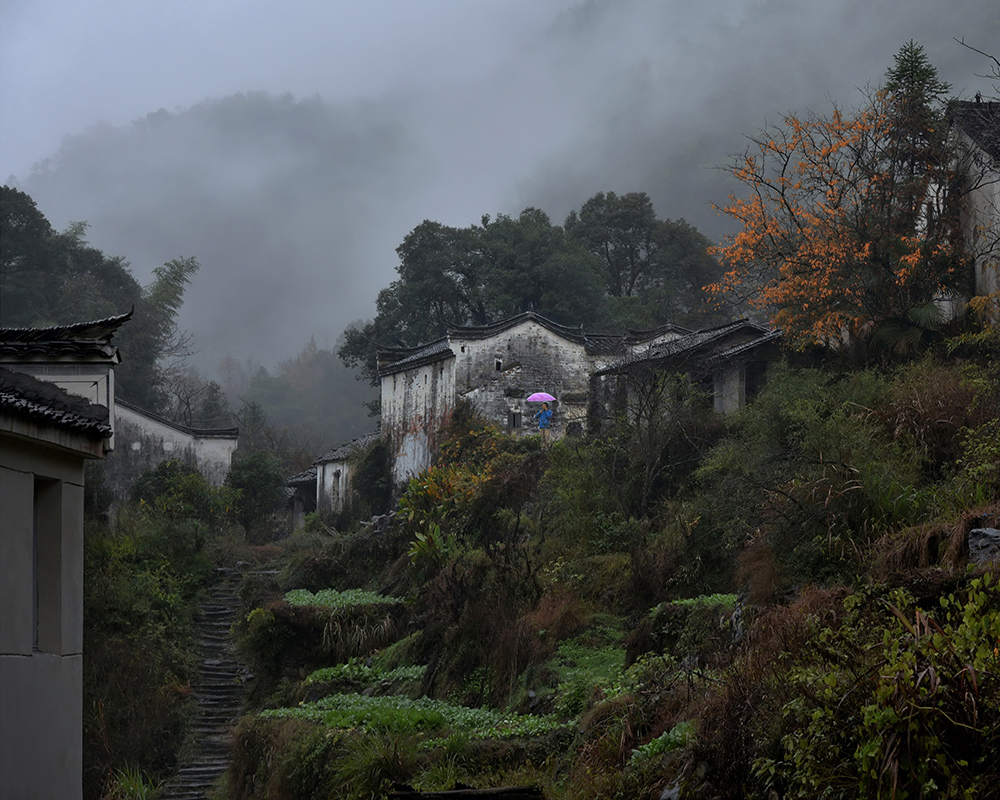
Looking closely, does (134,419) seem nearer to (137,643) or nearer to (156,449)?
(156,449)

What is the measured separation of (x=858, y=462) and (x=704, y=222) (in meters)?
66.2

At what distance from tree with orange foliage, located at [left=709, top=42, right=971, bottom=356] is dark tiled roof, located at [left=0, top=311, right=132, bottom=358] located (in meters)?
15.3

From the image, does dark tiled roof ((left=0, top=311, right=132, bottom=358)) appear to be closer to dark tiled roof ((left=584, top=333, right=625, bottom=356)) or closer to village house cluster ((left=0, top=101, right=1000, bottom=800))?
village house cluster ((left=0, top=101, right=1000, bottom=800))

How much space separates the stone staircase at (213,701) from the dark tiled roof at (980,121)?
1899cm

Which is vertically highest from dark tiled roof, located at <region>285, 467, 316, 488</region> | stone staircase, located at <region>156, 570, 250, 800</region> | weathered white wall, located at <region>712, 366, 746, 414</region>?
weathered white wall, located at <region>712, 366, 746, 414</region>

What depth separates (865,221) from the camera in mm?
21594

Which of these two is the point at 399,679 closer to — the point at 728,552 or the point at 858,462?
the point at 728,552

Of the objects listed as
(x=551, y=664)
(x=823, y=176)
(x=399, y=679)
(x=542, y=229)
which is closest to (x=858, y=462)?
(x=551, y=664)

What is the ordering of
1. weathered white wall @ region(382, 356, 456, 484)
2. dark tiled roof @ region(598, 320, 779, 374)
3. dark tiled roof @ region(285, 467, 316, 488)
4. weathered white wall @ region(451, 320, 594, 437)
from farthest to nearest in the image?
dark tiled roof @ region(285, 467, 316, 488) → weathered white wall @ region(382, 356, 456, 484) → weathered white wall @ region(451, 320, 594, 437) → dark tiled roof @ region(598, 320, 779, 374)

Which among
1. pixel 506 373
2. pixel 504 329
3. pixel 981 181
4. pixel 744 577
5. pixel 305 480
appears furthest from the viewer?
pixel 305 480

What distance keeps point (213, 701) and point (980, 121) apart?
2111cm

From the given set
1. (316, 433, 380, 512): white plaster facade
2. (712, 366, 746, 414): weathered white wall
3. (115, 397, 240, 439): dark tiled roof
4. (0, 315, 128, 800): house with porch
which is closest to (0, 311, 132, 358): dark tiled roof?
(0, 315, 128, 800): house with porch

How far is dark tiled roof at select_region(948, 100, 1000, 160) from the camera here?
20.2 meters

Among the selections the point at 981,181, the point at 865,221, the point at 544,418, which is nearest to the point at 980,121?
the point at 981,181
